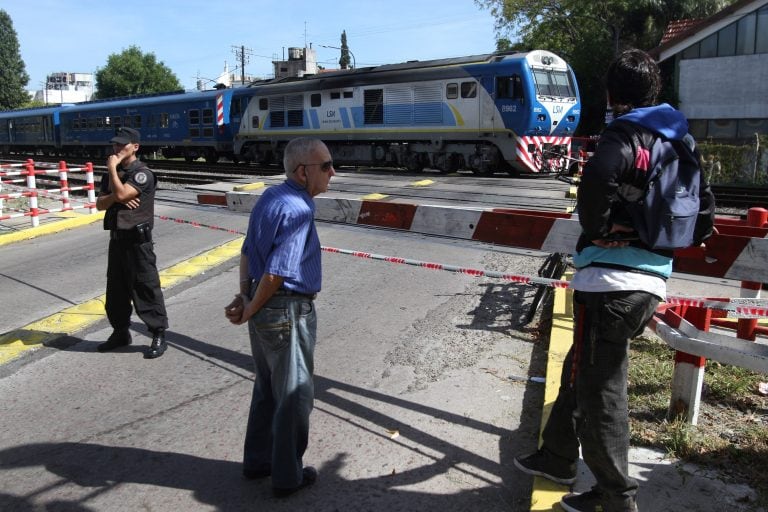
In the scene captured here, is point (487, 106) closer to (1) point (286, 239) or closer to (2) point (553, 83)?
(2) point (553, 83)

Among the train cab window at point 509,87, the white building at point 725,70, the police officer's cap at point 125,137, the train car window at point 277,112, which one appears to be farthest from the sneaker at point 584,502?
the white building at point 725,70

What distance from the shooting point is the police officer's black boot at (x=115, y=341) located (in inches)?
213

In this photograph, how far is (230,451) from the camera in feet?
12.0

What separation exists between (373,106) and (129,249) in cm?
1761

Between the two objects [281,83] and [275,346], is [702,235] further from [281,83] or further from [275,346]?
[281,83]

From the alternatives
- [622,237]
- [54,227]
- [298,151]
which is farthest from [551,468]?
[54,227]

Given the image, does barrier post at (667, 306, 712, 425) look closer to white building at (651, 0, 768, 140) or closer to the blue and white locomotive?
the blue and white locomotive

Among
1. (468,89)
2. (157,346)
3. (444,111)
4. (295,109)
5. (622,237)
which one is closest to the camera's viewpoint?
(622,237)

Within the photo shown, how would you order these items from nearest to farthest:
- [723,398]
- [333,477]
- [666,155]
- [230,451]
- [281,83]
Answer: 1. [666,155]
2. [333,477]
3. [230,451]
4. [723,398]
5. [281,83]

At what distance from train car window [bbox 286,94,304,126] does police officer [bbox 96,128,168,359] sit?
771 inches

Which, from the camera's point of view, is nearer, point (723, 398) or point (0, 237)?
point (723, 398)

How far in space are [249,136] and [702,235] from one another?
83.3 feet

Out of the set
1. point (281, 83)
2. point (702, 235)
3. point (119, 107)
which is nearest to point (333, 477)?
point (702, 235)

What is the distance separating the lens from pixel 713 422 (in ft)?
12.4
